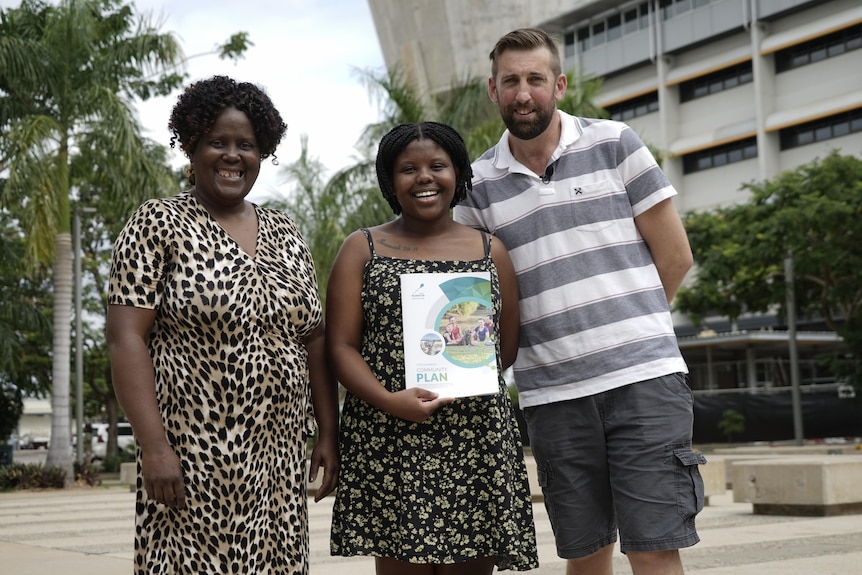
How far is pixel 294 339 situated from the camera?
3789mm

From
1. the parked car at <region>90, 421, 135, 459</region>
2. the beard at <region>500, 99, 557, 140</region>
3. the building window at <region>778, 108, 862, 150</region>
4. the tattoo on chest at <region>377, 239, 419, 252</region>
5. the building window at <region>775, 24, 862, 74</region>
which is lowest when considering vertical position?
the parked car at <region>90, 421, 135, 459</region>

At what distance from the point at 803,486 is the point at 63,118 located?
50.9 feet

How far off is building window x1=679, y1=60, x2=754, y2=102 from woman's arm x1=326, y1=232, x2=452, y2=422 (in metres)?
42.7

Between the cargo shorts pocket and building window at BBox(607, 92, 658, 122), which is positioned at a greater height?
building window at BBox(607, 92, 658, 122)

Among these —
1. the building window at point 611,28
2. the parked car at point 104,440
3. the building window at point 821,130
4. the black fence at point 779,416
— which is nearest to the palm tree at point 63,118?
the black fence at point 779,416

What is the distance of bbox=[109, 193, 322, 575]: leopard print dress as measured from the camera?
A: 3.56 metres

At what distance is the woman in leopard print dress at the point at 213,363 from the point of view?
351 cm

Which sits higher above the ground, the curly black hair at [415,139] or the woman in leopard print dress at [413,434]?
the curly black hair at [415,139]

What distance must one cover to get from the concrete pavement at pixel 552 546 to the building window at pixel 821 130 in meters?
29.5

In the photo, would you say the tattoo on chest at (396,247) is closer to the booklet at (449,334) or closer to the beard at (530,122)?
the booklet at (449,334)

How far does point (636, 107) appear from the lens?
49125 mm

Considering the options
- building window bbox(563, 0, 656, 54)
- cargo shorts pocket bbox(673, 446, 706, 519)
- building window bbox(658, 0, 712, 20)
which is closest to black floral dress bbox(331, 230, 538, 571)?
cargo shorts pocket bbox(673, 446, 706, 519)

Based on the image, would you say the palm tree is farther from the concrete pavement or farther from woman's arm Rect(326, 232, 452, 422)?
woman's arm Rect(326, 232, 452, 422)

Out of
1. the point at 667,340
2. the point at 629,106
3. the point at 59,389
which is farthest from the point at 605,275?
the point at 629,106
